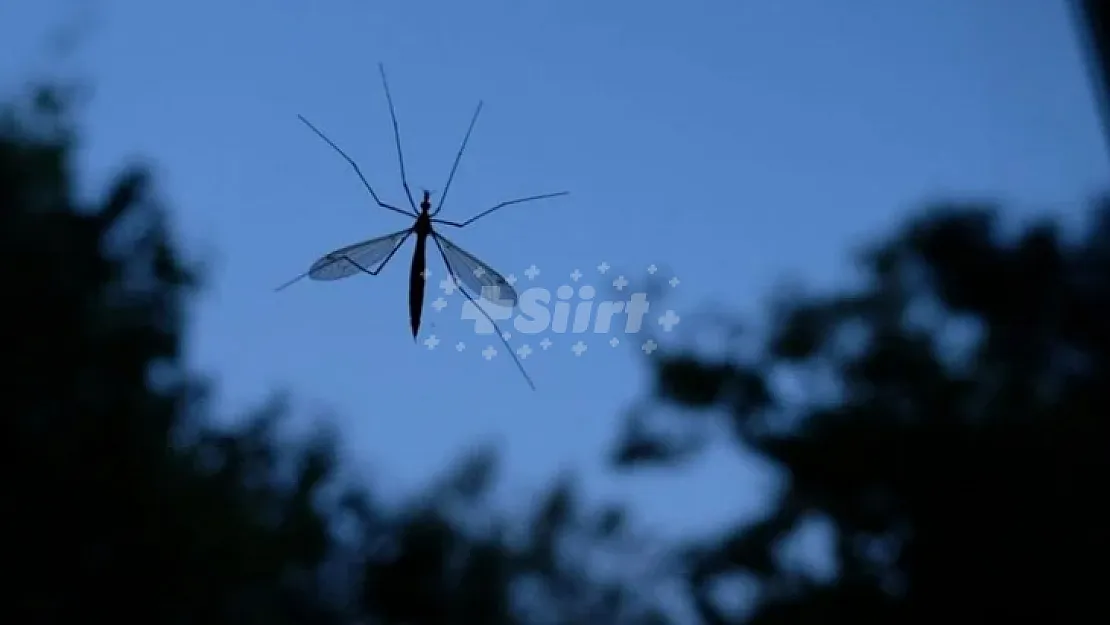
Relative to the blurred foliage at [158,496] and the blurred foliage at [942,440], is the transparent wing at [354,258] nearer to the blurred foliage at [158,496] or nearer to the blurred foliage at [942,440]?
the blurred foliage at [158,496]

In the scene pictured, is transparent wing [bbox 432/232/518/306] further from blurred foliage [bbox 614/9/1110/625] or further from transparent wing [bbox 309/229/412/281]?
blurred foliage [bbox 614/9/1110/625]

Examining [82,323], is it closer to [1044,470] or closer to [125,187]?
[125,187]

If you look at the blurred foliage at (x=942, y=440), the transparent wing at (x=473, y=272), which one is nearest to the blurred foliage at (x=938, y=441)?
the blurred foliage at (x=942, y=440)

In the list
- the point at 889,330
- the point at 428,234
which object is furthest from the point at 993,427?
the point at 428,234

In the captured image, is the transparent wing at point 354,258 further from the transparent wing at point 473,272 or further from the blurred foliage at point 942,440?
the blurred foliage at point 942,440

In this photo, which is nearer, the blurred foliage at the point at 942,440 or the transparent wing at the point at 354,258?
the transparent wing at the point at 354,258

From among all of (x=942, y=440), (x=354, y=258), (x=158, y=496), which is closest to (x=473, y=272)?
(x=354, y=258)

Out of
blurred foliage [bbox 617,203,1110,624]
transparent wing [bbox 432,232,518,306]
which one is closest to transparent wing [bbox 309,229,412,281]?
transparent wing [bbox 432,232,518,306]
